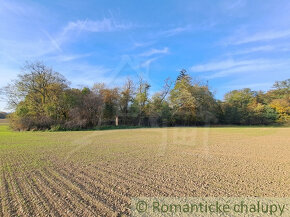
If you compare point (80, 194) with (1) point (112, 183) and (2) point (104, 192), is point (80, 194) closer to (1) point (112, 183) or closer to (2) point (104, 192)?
(2) point (104, 192)

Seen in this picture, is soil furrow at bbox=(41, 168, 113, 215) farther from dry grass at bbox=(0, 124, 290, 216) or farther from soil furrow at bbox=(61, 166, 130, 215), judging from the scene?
soil furrow at bbox=(61, 166, 130, 215)

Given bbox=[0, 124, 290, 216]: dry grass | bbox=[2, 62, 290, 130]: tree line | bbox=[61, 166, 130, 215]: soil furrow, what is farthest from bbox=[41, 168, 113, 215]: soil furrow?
bbox=[2, 62, 290, 130]: tree line

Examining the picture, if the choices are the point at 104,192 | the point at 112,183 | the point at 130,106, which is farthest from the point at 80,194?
the point at 130,106

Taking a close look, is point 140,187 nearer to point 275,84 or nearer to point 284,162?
point 284,162

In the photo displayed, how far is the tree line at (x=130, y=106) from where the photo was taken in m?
17.5

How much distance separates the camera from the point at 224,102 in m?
37.1

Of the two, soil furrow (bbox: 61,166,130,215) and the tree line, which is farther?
the tree line

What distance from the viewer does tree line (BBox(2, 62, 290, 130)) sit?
17.5m

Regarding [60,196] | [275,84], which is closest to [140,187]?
[60,196]

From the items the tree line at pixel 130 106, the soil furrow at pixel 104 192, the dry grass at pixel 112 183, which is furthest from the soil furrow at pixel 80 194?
the tree line at pixel 130 106

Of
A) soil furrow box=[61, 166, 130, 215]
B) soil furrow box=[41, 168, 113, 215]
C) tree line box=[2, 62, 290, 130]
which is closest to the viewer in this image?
soil furrow box=[41, 168, 113, 215]

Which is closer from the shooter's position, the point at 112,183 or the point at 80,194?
the point at 80,194

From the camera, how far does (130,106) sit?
90.4 ft

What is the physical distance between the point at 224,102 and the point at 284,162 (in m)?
35.8
